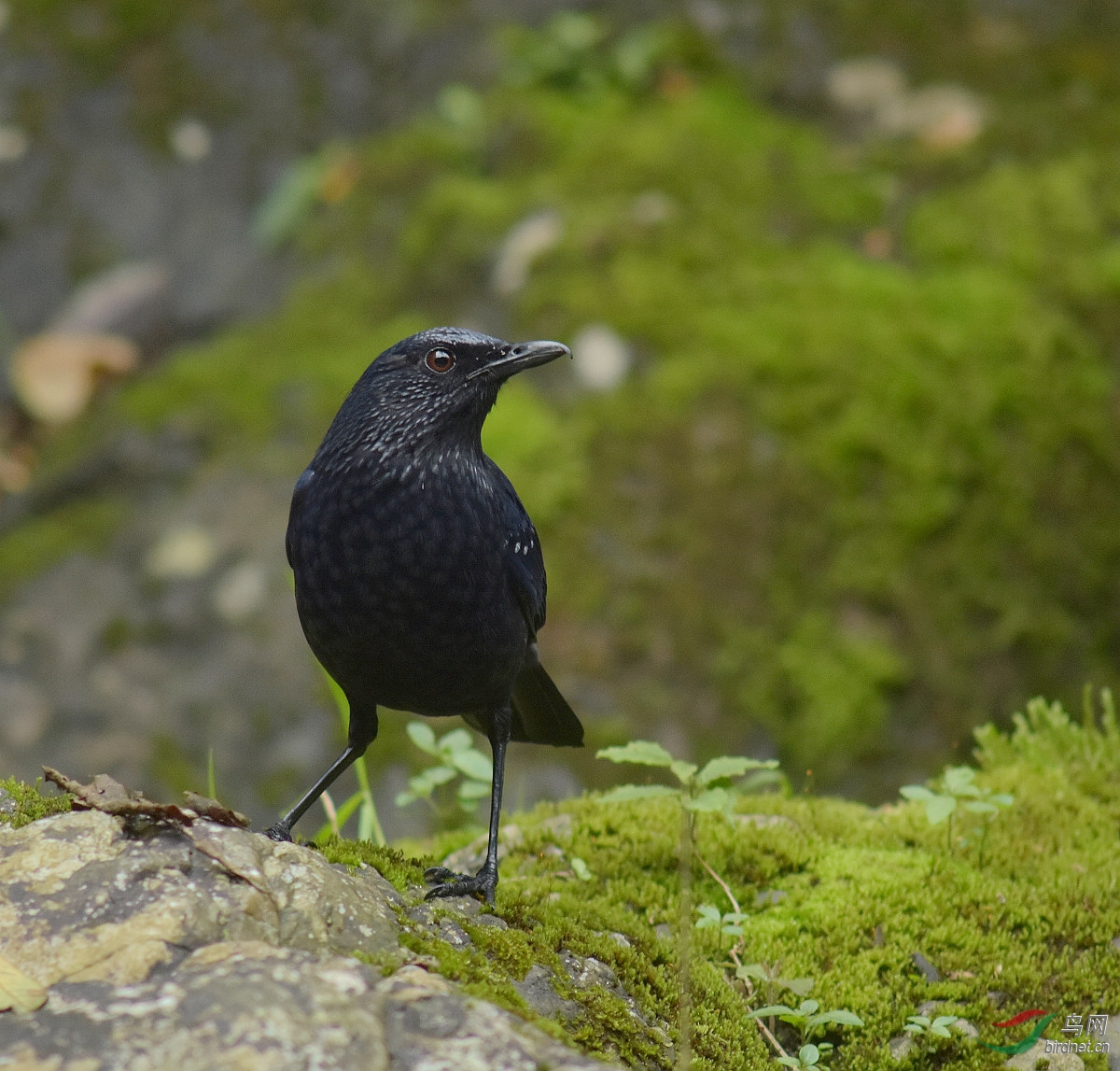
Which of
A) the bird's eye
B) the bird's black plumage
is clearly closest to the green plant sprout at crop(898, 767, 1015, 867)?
the bird's black plumage

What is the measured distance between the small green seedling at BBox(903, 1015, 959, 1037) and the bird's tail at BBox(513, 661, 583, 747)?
54.2 inches

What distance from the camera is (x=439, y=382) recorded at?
357cm

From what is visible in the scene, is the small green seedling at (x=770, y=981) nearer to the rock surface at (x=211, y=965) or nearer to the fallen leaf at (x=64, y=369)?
the rock surface at (x=211, y=965)

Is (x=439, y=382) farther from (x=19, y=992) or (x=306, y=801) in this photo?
(x=19, y=992)

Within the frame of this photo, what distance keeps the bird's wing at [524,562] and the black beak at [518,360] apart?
14.0 inches

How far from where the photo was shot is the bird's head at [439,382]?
348 centimetres

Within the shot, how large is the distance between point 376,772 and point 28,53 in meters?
6.93

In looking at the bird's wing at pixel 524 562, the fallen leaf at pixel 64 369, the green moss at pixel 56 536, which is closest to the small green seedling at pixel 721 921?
the bird's wing at pixel 524 562

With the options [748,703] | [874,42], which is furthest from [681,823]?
[874,42]

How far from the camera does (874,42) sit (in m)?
8.12

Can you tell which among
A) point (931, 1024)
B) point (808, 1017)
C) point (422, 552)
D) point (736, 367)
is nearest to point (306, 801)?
point (422, 552)

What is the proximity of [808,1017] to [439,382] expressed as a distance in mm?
2025

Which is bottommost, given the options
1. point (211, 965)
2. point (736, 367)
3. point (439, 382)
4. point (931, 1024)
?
Result: point (931, 1024)

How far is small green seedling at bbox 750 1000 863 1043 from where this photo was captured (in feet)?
9.48
